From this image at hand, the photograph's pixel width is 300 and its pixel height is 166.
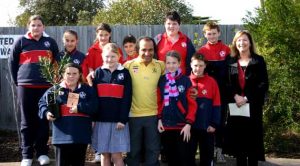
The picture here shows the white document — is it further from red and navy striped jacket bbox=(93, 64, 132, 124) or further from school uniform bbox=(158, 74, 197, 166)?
red and navy striped jacket bbox=(93, 64, 132, 124)

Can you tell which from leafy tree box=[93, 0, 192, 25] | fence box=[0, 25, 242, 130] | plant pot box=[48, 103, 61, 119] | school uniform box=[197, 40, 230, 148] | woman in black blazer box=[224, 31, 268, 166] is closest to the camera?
plant pot box=[48, 103, 61, 119]

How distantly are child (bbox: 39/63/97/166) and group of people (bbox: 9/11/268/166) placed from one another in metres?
0.01

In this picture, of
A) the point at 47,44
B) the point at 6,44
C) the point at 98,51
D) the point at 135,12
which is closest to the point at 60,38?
the point at 6,44

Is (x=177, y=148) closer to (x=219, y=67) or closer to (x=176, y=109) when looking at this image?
(x=176, y=109)

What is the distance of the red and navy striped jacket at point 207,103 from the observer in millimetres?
5730

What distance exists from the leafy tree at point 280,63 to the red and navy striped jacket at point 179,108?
102 inches

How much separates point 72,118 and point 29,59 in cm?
136

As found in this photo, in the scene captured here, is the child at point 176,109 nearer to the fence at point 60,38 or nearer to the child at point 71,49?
the child at point 71,49

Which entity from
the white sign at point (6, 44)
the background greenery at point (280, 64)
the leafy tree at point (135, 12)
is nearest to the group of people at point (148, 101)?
the background greenery at point (280, 64)

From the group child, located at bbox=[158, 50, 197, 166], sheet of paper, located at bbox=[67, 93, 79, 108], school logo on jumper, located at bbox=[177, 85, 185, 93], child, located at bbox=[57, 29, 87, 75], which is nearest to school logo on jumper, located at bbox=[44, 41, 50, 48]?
child, located at bbox=[57, 29, 87, 75]

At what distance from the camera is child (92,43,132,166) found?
18.1 feet

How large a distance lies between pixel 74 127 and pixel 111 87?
0.63m

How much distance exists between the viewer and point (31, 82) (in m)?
6.21

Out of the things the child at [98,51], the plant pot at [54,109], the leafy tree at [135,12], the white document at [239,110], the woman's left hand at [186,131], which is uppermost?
the leafy tree at [135,12]
